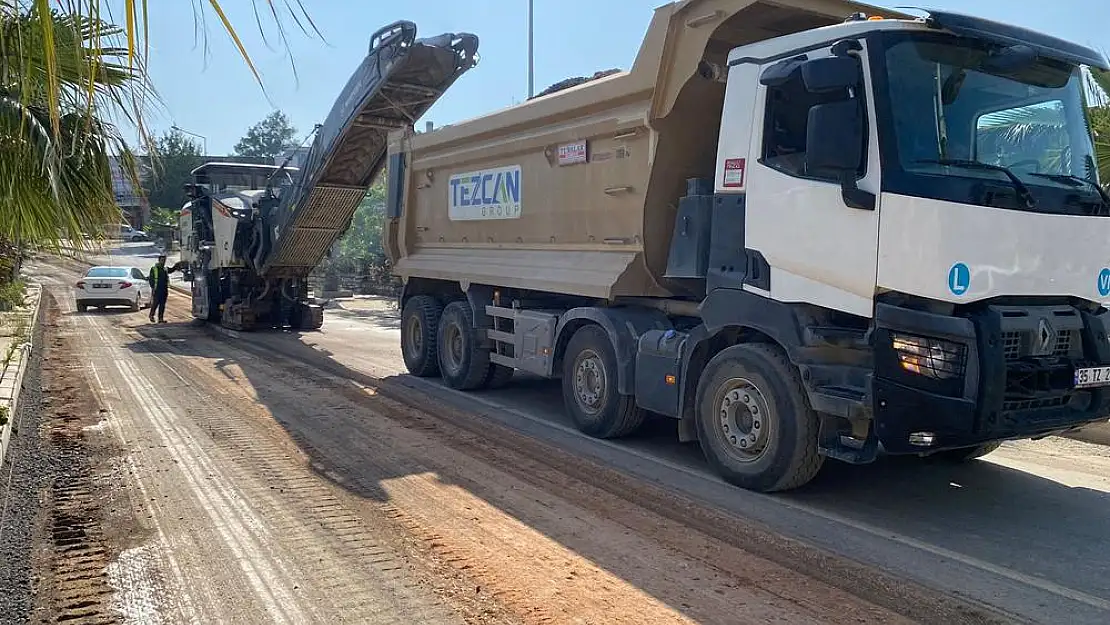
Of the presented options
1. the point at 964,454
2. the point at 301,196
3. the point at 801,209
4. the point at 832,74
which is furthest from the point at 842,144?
the point at 301,196

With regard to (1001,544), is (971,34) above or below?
above

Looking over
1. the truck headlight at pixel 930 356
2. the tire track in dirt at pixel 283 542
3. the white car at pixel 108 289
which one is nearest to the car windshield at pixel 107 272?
the white car at pixel 108 289

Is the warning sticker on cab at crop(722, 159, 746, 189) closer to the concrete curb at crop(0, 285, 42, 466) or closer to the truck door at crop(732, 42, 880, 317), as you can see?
the truck door at crop(732, 42, 880, 317)

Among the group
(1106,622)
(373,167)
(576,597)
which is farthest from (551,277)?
(373,167)

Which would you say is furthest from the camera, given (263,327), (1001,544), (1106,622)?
(263,327)

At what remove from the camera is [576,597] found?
398 centimetres

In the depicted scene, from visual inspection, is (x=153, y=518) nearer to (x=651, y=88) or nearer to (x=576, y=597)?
(x=576, y=597)

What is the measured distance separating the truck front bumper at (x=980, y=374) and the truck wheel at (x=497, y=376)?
18.3 feet

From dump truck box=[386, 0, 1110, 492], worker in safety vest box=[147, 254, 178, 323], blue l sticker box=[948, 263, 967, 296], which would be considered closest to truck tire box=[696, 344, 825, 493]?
dump truck box=[386, 0, 1110, 492]

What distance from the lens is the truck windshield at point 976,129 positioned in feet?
15.6

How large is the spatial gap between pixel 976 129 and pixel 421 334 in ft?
24.1

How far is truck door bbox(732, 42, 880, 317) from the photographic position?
4.94 metres

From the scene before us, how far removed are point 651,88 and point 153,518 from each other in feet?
15.8

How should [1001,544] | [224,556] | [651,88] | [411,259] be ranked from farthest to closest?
1. [411,259]
2. [651,88]
3. [1001,544]
4. [224,556]
